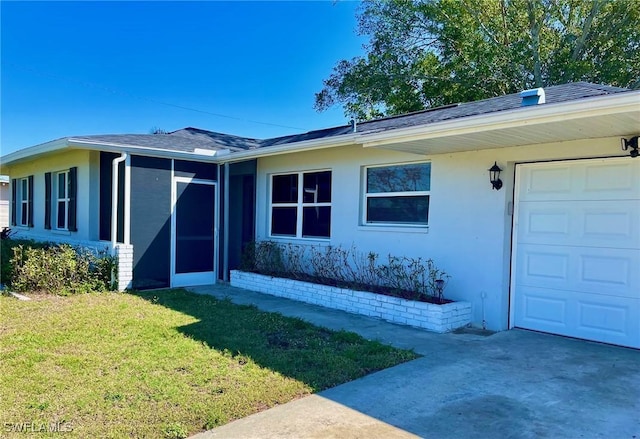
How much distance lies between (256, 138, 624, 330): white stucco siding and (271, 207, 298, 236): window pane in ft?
6.26

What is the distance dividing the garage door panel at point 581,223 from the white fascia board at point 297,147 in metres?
2.64

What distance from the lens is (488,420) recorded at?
3.23 metres

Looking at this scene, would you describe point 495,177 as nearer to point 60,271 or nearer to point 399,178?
point 399,178

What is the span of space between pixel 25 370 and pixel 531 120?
18.1ft

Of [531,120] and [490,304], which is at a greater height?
[531,120]

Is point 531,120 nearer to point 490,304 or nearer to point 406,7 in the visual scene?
point 490,304

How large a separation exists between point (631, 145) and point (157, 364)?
18.4 ft

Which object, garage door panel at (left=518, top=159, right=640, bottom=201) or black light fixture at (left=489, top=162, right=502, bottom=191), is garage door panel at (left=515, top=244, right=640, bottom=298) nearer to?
garage door panel at (left=518, top=159, right=640, bottom=201)

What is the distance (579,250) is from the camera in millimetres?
5508

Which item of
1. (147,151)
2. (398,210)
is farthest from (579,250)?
(147,151)

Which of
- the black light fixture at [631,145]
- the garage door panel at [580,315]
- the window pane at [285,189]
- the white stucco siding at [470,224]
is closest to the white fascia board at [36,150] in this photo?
the window pane at [285,189]

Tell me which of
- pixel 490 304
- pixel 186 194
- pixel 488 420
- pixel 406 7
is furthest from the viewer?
pixel 406 7

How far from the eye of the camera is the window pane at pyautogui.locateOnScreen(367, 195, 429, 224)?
23.6 ft

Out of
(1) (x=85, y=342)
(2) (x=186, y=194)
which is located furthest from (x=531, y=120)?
(2) (x=186, y=194)
